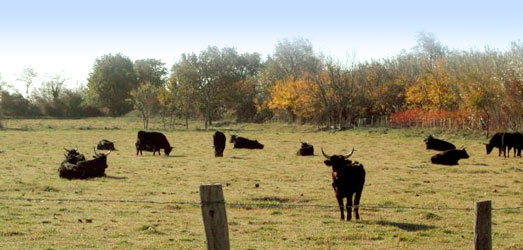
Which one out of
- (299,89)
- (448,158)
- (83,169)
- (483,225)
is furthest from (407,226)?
(299,89)

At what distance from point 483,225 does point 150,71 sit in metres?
107

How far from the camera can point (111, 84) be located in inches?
4146

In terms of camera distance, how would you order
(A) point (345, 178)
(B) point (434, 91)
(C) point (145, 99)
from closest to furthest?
(A) point (345, 178), (B) point (434, 91), (C) point (145, 99)

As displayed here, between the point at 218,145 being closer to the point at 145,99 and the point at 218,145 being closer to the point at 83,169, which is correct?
the point at 83,169

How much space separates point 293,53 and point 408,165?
236 ft

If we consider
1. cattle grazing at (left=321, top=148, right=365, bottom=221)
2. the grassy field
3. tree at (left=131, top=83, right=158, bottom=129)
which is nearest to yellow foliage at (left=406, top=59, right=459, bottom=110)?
tree at (left=131, top=83, right=158, bottom=129)

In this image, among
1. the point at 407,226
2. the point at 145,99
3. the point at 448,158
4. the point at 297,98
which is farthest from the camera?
the point at 297,98

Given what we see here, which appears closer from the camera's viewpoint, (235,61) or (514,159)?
(514,159)

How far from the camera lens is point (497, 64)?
2237 inches

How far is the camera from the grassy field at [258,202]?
1277 cm

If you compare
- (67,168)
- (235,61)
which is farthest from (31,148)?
(235,61)

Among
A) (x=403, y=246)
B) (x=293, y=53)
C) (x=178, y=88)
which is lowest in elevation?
(x=403, y=246)

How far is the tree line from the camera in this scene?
5700cm

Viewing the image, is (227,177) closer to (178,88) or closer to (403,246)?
(403,246)
